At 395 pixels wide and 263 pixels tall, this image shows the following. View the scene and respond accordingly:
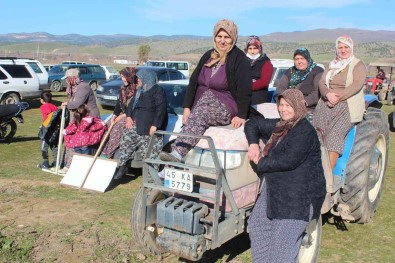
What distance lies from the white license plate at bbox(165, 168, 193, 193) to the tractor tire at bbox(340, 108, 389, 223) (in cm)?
226

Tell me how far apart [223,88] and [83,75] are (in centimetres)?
2164

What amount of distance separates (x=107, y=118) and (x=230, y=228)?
484 cm

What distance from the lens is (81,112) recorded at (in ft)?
24.2

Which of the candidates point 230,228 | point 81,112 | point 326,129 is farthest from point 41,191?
point 326,129

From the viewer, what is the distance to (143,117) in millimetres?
6598

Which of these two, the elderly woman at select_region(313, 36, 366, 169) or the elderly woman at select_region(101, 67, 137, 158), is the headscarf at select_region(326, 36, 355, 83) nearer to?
the elderly woman at select_region(313, 36, 366, 169)

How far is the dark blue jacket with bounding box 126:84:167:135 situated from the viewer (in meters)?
6.51

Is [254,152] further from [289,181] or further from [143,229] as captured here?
[143,229]

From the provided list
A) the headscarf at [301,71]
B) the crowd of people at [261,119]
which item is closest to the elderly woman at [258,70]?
the crowd of people at [261,119]

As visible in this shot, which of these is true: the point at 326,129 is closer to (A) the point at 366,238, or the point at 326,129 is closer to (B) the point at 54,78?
(A) the point at 366,238

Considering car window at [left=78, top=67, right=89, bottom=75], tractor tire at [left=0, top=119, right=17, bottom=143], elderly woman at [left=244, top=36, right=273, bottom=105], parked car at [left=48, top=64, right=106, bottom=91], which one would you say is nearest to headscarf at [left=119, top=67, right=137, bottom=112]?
elderly woman at [left=244, top=36, right=273, bottom=105]

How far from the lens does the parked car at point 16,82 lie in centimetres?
1568

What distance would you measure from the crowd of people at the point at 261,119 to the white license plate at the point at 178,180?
31 cm

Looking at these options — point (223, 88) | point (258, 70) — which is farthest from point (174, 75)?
point (223, 88)
